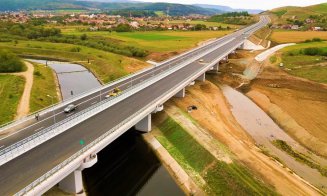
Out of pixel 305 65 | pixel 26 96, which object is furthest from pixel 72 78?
pixel 305 65

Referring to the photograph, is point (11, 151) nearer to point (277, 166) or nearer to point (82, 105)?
point (82, 105)

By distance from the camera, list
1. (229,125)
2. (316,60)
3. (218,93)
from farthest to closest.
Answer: (316,60) < (218,93) < (229,125)

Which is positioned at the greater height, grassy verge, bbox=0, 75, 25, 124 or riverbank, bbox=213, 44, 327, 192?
grassy verge, bbox=0, 75, 25, 124

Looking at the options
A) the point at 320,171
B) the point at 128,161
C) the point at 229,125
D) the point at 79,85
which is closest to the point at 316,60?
the point at 229,125

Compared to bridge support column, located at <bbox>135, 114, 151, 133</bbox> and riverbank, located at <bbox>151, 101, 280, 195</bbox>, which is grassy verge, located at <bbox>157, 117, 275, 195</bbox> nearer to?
riverbank, located at <bbox>151, 101, 280, 195</bbox>

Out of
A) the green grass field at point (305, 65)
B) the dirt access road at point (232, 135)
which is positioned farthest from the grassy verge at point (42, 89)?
the green grass field at point (305, 65)

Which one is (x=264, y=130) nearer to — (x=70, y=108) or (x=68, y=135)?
(x=70, y=108)

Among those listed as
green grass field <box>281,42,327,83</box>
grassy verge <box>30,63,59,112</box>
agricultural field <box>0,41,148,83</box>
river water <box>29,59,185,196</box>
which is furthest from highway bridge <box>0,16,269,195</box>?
green grass field <box>281,42,327,83</box>
